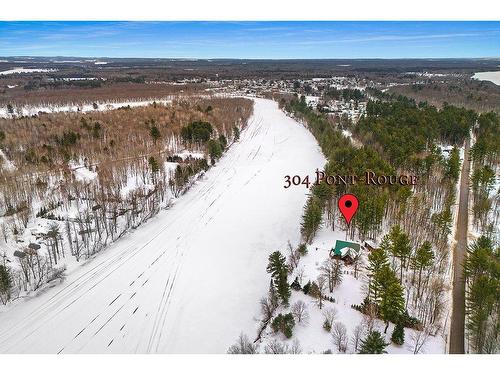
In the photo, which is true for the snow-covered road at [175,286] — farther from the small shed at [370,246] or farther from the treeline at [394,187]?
the small shed at [370,246]

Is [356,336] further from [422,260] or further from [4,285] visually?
[4,285]

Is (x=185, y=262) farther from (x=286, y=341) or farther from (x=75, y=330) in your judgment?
(x=286, y=341)

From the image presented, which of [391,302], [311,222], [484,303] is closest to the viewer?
[391,302]

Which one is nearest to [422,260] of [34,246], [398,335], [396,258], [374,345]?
[396,258]

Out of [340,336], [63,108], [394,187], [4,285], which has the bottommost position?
[340,336]

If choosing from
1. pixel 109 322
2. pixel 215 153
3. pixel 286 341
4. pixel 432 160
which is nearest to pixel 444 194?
pixel 432 160

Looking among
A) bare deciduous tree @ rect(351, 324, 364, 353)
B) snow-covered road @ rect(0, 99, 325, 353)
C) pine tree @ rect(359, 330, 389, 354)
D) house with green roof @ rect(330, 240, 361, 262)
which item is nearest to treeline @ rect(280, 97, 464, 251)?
house with green roof @ rect(330, 240, 361, 262)

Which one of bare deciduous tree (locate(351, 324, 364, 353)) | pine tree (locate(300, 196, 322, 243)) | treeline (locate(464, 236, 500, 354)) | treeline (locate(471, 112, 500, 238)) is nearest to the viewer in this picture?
treeline (locate(464, 236, 500, 354))

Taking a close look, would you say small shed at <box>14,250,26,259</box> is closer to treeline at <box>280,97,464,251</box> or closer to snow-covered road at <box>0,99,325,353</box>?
snow-covered road at <box>0,99,325,353</box>
